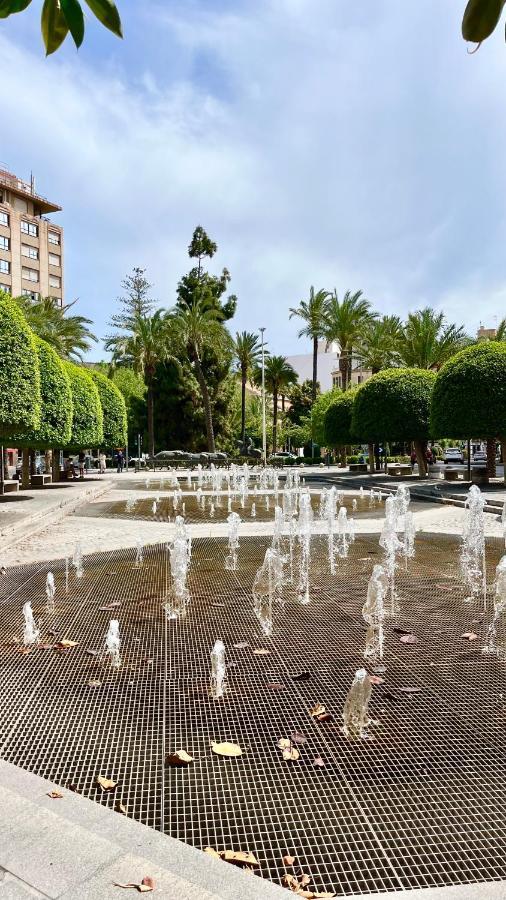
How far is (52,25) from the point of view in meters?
1.60

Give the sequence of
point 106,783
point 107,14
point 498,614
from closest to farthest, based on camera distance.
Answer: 1. point 107,14
2. point 106,783
3. point 498,614

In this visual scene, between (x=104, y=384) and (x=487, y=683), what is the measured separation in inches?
1181

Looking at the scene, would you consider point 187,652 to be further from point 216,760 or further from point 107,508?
point 107,508

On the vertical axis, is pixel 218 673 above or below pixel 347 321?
below

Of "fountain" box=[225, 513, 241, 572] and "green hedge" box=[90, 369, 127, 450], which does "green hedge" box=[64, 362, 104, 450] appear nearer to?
"green hedge" box=[90, 369, 127, 450]

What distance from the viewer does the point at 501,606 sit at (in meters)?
5.74

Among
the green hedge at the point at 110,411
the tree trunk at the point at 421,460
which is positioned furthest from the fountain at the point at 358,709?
the green hedge at the point at 110,411

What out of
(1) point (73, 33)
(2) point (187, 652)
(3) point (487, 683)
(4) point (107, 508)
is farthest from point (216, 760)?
(4) point (107, 508)

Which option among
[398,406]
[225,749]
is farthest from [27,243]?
[225,749]

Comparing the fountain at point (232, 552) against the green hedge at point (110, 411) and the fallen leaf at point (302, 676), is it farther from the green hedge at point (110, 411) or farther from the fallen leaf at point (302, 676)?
the green hedge at point (110, 411)

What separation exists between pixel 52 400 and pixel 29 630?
48.5ft

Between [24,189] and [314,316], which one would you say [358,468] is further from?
[24,189]

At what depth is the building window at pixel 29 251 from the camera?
61.5 m

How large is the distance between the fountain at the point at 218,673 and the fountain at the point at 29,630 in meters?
1.38
